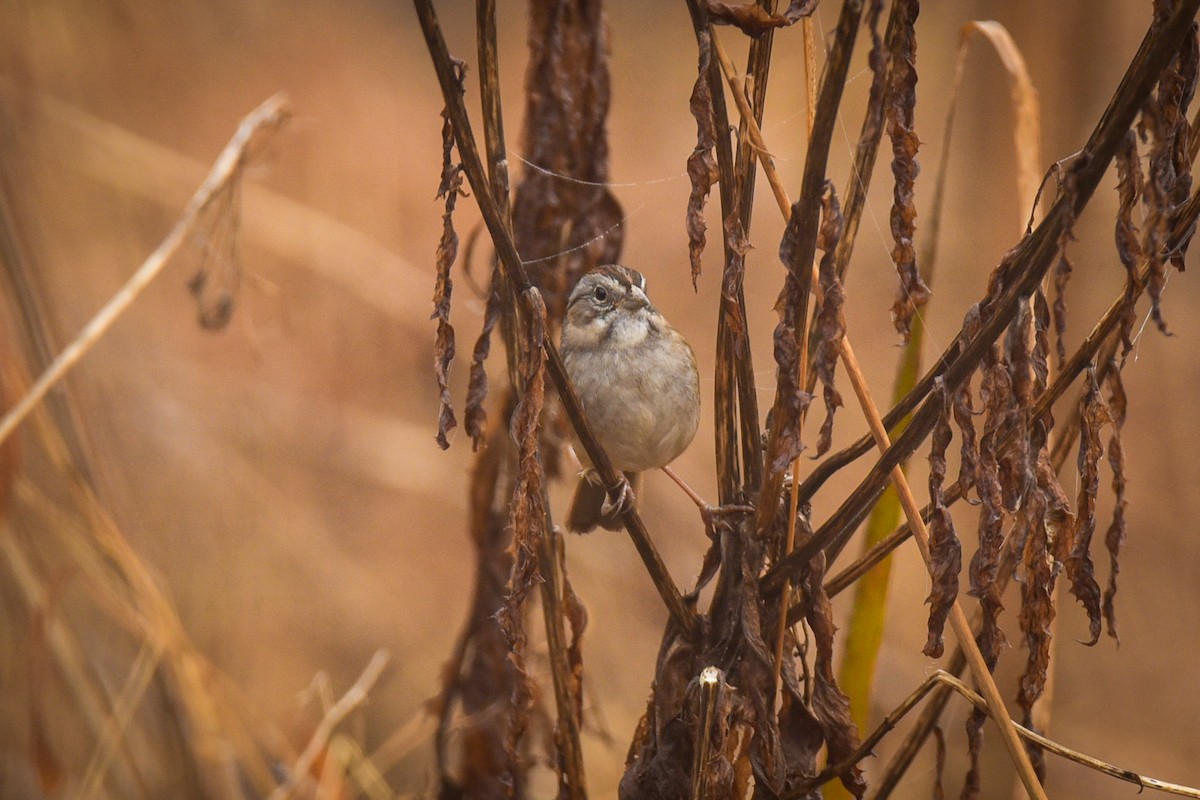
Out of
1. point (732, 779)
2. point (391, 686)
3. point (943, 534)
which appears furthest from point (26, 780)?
point (943, 534)

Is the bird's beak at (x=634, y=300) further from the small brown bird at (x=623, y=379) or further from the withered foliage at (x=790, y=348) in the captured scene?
the withered foliage at (x=790, y=348)

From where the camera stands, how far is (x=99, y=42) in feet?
12.7

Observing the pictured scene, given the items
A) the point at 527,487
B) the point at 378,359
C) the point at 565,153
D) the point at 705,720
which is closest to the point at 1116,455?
the point at 705,720

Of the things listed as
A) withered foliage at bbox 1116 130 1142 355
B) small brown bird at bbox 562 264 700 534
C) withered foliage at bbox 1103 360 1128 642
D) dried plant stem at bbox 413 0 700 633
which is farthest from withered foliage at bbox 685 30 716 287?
small brown bird at bbox 562 264 700 534

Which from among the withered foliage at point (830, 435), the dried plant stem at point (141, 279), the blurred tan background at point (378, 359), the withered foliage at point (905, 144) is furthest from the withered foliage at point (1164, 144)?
the blurred tan background at point (378, 359)

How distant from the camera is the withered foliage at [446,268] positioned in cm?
116

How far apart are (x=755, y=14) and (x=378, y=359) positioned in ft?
13.7

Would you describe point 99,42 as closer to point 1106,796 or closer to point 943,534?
point 943,534

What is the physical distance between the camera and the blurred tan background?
3.29 m

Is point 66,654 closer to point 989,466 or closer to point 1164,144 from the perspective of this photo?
point 989,466

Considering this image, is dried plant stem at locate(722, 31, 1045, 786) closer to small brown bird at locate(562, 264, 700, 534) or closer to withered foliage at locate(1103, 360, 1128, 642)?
withered foliage at locate(1103, 360, 1128, 642)

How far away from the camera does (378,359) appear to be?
5.03 meters

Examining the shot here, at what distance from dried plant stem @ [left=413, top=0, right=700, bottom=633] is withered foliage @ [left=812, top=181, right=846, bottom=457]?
1.13 feet

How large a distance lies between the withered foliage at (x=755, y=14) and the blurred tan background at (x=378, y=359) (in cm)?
129
